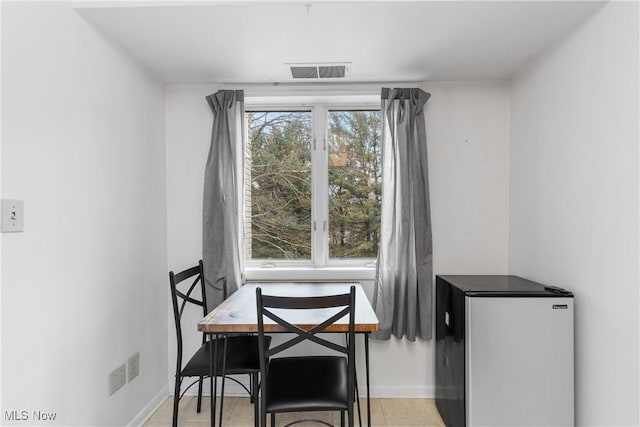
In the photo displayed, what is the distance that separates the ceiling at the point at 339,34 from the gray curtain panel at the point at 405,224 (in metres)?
0.28

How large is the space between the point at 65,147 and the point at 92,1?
69 cm

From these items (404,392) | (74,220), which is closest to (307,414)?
(404,392)

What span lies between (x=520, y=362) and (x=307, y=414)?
1.39m

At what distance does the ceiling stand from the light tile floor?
90.8 inches

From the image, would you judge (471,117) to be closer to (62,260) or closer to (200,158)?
(200,158)

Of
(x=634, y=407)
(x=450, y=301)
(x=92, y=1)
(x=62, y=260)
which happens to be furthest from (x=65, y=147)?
(x=634, y=407)

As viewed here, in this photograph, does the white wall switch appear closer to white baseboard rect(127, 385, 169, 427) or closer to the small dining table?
the small dining table

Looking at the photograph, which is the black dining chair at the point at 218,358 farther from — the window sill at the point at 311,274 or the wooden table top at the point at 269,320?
the window sill at the point at 311,274

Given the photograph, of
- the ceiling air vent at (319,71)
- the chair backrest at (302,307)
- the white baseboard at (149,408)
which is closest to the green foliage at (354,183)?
the ceiling air vent at (319,71)

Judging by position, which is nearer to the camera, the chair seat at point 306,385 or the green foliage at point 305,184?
the chair seat at point 306,385

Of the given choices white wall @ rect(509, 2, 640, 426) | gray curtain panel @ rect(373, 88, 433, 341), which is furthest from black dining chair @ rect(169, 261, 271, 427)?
white wall @ rect(509, 2, 640, 426)

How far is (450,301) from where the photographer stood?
2.35m

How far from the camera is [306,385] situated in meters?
1.87

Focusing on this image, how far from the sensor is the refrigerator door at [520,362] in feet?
6.57
